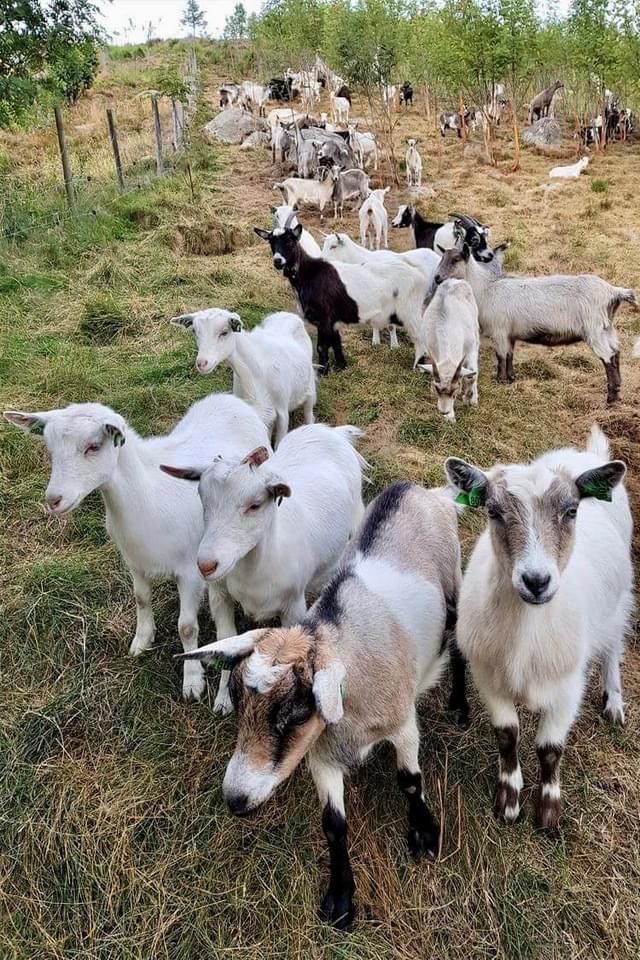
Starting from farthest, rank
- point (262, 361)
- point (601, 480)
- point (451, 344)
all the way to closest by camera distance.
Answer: point (451, 344), point (262, 361), point (601, 480)

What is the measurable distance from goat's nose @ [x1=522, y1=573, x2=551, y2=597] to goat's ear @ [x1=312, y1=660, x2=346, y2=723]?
25.7 inches

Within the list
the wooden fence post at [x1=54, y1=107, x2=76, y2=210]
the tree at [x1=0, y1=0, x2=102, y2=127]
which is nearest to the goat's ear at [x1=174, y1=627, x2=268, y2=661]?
the tree at [x1=0, y1=0, x2=102, y2=127]

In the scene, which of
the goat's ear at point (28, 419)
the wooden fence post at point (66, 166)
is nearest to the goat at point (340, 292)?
the goat's ear at point (28, 419)

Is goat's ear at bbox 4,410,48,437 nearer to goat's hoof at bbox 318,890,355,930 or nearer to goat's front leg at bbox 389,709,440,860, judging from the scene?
goat's front leg at bbox 389,709,440,860

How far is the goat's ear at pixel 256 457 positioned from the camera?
2.68 m

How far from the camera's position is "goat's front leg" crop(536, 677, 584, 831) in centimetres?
244

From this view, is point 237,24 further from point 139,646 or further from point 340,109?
point 139,646

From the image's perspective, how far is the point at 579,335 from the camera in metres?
6.61

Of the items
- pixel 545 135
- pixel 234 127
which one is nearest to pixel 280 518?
pixel 545 135

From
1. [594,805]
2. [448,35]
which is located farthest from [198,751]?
[448,35]

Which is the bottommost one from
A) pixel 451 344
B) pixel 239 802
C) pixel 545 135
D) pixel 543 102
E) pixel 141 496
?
pixel 239 802

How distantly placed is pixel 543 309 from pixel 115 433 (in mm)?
5304

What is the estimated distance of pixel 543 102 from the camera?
2475 cm

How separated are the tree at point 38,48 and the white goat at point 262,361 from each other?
5.66 metres
